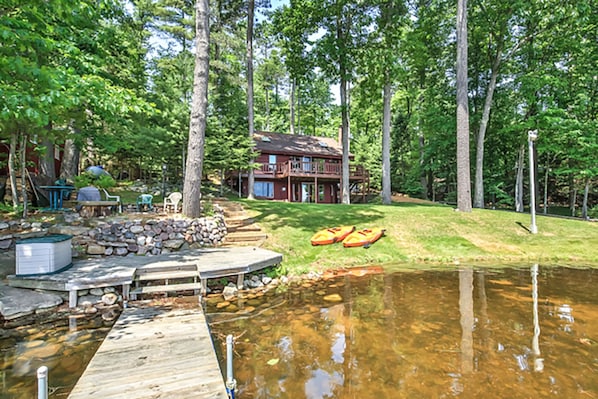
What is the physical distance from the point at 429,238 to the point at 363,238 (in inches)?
103

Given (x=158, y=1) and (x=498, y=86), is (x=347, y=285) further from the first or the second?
(x=158, y=1)

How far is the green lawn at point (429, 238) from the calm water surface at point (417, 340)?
220cm

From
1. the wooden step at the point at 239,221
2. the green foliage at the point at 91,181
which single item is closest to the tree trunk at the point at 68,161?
the green foliage at the point at 91,181

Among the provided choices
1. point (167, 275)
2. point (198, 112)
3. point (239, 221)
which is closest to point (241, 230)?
point (239, 221)

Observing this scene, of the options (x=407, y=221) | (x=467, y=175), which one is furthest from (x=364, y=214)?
(x=467, y=175)

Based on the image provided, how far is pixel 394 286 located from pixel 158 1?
22.2 m

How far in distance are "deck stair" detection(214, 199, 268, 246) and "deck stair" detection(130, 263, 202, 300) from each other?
2.93 meters

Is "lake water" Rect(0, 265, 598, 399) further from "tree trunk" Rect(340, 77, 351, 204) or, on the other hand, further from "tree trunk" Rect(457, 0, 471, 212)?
"tree trunk" Rect(340, 77, 351, 204)

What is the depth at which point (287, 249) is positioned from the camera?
29.5ft

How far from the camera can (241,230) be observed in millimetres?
10023

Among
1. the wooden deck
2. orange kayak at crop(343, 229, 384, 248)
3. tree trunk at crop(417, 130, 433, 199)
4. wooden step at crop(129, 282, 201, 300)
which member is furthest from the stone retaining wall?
tree trunk at crop(417, 130, 433, 199)

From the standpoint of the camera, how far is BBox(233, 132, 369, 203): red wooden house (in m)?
21.1

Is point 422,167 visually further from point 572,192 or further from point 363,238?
point 363,238

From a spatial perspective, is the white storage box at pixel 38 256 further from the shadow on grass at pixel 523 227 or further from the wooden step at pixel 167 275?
the shadow on grass at pixel 523 227
